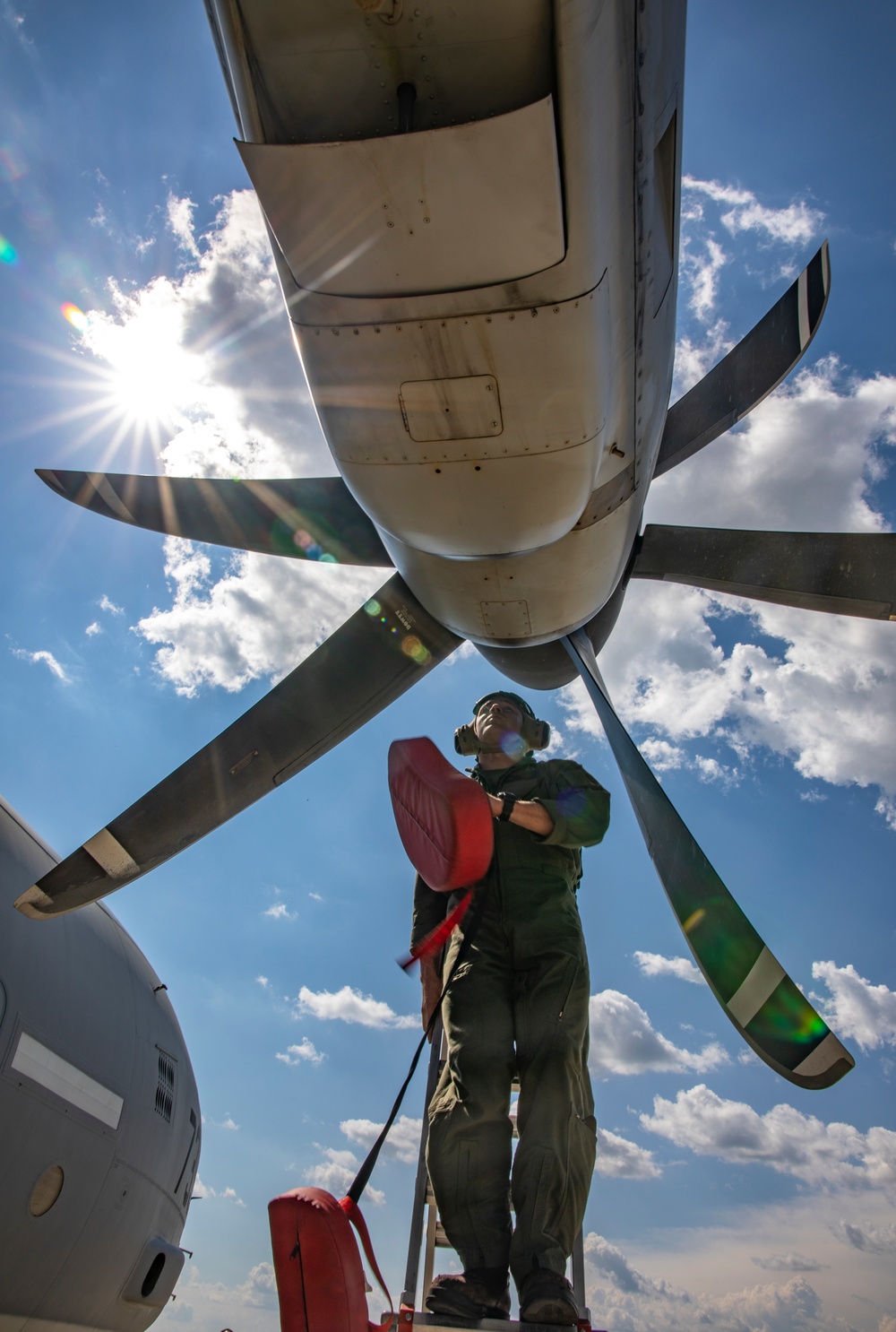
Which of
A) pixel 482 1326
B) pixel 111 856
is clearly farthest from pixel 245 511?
pixel 482 1326

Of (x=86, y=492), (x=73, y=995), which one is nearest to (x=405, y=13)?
(x=86, y=492)

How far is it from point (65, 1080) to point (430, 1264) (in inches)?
105

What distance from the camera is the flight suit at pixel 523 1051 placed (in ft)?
8.19

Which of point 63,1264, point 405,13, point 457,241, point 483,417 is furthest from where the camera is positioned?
point 63,1264

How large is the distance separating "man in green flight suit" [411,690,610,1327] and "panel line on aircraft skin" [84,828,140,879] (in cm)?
207

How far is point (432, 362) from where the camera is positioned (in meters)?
2.53

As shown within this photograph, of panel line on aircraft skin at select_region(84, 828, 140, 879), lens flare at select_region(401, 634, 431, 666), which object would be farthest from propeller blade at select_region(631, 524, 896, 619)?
panel line on aircraft skin at select_region(84, 828, 140, 879)

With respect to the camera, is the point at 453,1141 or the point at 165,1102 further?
the point at 165,1102

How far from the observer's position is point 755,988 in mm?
2453

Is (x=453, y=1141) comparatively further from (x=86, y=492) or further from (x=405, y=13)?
(x=86, y=492)

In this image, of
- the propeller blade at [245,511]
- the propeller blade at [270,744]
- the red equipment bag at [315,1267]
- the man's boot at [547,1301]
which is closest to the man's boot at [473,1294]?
the man's boot at [547,1301]

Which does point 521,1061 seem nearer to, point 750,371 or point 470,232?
point 470,232

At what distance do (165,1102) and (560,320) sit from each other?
6809 mm

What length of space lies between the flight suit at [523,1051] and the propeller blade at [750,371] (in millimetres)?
2685
